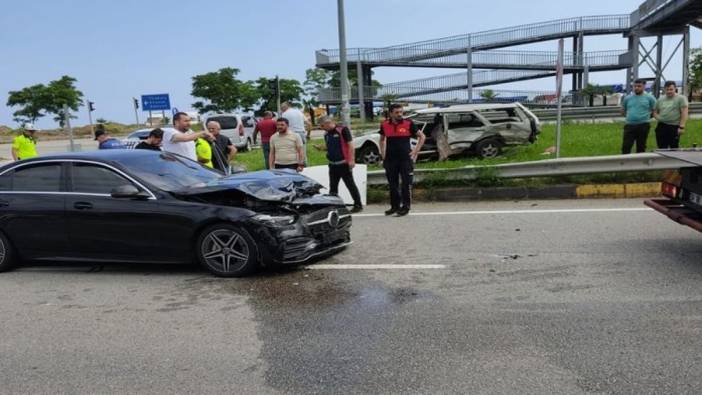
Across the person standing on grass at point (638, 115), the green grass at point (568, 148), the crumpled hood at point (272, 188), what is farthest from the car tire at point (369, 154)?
the crumpled hood at point (272, 188)

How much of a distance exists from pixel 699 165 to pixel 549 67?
3718cm

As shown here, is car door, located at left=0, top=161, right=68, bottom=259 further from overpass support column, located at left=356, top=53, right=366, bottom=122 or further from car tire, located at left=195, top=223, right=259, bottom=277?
overpass support column, located at left=356, top=53, right=366, bottom=122

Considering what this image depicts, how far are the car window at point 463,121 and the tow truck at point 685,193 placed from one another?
24.8 feet

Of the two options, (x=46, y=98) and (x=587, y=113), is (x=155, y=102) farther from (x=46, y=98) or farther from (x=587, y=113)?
(x=587, y=113)

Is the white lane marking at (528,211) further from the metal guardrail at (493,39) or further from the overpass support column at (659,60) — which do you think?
the metal guardrail at (493,39)

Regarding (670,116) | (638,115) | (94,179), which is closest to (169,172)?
(94,179)

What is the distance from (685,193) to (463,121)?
809 centimetres

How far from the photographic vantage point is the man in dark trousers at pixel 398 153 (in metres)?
8.71

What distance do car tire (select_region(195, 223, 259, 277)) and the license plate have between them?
13.3ft

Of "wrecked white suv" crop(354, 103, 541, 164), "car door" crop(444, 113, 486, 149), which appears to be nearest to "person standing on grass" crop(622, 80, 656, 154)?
"wrecked white suv" crop(354, 103, 541, 164)

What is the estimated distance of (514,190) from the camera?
9883 mm

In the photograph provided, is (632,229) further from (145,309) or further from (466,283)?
(145,309)

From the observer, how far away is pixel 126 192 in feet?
19.1

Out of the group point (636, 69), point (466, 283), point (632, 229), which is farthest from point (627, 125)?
point (636, 69)
